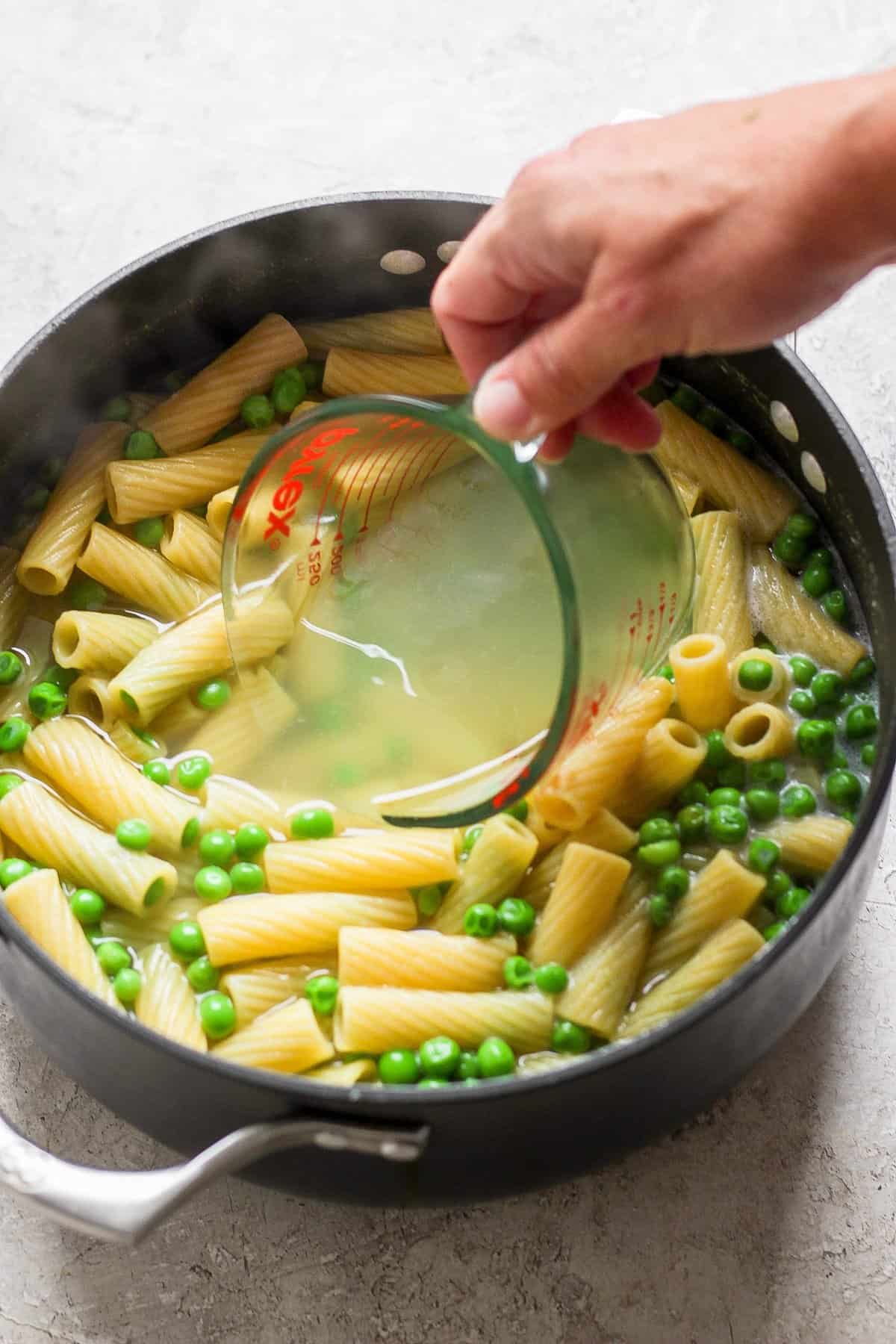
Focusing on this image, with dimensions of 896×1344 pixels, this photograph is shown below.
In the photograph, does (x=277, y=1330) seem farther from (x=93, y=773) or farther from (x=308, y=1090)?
(x=93, y=773)

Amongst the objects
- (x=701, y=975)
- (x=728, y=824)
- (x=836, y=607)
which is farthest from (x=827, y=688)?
(x=701, y=975)

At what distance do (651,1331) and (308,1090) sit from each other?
2.18 feet

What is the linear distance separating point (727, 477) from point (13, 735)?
1116 millimetres

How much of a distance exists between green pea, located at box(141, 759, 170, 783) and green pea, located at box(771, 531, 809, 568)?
0.96 meters

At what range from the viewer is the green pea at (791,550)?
90.0 inches

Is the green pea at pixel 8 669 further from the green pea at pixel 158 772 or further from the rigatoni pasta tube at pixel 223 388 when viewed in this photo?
the rigatoni pasta tube at pixel 223 388

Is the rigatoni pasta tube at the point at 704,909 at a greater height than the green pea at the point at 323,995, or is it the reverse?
the rigatoni pasta tube at the point at 704,909

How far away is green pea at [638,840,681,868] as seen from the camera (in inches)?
79.5

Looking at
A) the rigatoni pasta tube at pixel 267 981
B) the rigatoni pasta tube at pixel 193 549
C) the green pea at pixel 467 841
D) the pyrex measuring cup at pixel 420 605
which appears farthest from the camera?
the rigatoni pasta tube at pixel 193 549

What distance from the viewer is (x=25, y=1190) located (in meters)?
1.63

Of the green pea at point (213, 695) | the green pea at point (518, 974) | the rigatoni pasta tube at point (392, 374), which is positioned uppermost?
the rigatoni pasta tube at point (392, 374)

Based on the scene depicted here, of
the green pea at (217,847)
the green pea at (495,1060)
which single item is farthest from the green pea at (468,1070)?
the green pea at (217,847)

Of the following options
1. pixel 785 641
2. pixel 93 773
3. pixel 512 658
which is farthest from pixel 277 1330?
pixel 785 641

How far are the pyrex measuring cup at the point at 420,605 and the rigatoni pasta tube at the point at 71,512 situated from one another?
308mm
